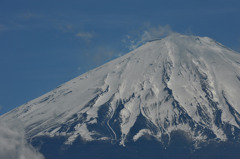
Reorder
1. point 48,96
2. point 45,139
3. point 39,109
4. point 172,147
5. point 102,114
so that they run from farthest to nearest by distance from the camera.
→ point 48,96 → point 39,109 → point 102,114 → point 45,139 → point 172,147

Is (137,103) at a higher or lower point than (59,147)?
higher

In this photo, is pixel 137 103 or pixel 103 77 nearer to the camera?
pixel 137 103

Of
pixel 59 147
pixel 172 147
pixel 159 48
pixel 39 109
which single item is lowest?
pixel 172 147

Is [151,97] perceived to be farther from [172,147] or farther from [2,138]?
[2,138]

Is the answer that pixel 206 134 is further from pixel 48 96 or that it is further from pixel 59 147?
pixel 48 96

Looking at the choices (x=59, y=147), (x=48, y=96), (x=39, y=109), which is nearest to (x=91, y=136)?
(x=59, y=147)

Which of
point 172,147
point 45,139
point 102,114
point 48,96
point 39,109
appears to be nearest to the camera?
point 172,147
